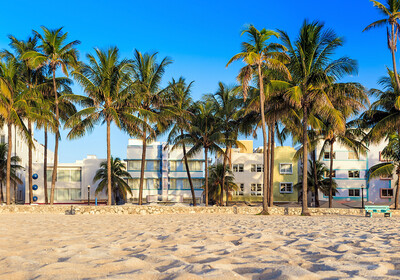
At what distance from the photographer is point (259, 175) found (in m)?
48.5

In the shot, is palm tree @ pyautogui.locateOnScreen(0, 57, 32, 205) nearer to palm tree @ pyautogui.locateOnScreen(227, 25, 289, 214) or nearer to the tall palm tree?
palm tree @ pyautogui.locateOnScreen(227, 25, 289, 214)

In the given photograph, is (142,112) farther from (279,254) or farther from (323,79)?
(279,254)

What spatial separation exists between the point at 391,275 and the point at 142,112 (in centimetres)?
2323

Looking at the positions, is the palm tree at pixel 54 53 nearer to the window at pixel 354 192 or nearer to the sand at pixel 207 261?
the sand at pixel 207 261

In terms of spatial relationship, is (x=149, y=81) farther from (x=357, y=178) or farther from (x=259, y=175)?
(x=357, y=178)

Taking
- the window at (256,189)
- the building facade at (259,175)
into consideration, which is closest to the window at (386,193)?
the building facade at (259,175)

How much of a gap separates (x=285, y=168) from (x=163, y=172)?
14697 mm

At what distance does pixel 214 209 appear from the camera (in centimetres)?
2502

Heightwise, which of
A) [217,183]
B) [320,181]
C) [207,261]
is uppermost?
[207,261]

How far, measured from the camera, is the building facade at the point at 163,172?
160 ft

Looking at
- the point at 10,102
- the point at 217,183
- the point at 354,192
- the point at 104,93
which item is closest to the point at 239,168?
the point at 217,183

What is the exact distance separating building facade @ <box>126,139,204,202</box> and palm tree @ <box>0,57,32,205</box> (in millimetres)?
22766

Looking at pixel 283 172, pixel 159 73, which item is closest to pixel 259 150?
pixel 283 172

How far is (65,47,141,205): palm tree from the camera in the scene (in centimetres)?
2527
